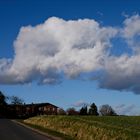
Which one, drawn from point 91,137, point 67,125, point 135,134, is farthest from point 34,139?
point 67,125

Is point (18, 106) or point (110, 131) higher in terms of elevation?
point (18, 106)

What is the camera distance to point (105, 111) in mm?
193875

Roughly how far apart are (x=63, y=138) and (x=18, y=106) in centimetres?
16107

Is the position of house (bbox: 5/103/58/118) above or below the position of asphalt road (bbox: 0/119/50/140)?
above

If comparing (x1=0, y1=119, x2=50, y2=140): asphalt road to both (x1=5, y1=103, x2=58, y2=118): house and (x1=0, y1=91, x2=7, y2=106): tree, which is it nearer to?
(x1=5, y1=103, x2=58, y2=118): house

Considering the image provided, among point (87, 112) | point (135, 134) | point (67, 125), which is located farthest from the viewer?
point (87, 112)

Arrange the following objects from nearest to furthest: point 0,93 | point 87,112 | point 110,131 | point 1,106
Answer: point 110,131, point 87,112, point 1,106, point 0,93

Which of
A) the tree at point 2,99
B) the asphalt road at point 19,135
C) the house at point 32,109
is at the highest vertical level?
the tree at point 2,99

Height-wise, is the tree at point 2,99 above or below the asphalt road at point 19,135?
above

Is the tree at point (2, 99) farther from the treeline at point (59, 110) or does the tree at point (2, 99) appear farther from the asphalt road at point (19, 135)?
the asphalt road at point (19, 135)

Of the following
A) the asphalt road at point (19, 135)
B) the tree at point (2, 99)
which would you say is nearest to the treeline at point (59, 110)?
the tree at point (2, 99)

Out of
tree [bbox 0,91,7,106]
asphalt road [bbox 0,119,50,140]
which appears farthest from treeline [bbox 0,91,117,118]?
asphalt road [bbox 0,119,50,140]

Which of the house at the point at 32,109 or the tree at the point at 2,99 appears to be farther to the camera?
the tree at the point at 2,99

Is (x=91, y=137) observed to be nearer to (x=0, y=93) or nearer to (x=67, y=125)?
(x=67, y=125)
